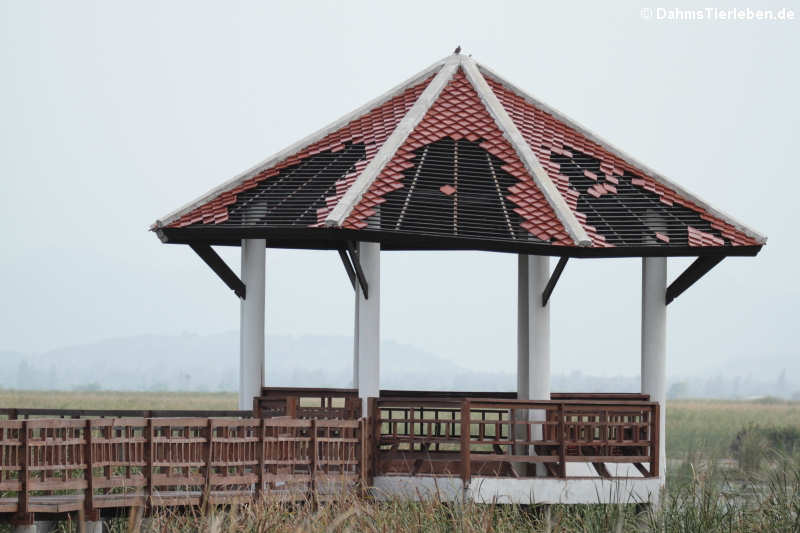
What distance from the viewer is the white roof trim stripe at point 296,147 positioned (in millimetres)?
19016

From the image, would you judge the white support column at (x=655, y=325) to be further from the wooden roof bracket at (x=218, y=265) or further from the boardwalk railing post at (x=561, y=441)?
the wooden roof bracket at (x=218, y=265)

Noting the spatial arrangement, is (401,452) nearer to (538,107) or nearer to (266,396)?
(266,396)

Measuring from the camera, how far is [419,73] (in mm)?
21125

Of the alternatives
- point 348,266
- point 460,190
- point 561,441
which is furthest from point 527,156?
point 561,441

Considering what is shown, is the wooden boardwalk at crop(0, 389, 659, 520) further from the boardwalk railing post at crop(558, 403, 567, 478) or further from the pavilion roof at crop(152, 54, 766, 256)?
the pavilion roof at crop(152, 54, 766, 256)

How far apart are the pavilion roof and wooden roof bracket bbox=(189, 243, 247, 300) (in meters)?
0.27

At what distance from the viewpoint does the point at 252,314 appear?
19.8 metres

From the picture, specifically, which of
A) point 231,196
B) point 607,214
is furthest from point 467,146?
point 231,196

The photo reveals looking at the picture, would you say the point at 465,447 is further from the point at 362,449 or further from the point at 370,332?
the point at 370,332

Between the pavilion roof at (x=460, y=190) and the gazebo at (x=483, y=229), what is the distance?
3 centimetres

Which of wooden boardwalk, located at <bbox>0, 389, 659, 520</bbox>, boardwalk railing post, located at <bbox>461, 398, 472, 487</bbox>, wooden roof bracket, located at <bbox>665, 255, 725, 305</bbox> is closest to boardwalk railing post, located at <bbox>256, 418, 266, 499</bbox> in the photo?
wooden boardwalk, located at <bbox>0, 389, 659, 520</bbox>

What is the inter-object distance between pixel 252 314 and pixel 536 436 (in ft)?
15.0

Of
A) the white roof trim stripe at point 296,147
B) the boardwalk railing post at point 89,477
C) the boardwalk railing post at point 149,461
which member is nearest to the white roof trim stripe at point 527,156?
the white roof trim stripe at point 296,147

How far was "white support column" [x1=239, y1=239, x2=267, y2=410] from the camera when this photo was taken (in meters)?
19.9
